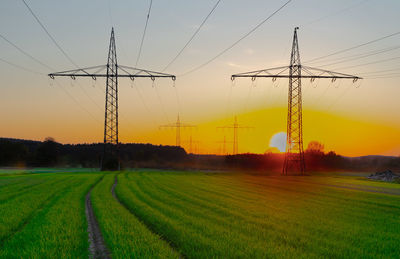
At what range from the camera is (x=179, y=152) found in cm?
19162

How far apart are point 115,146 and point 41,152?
87969 millimetres

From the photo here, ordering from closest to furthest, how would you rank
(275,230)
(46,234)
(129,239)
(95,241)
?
(129,239) → (95,241) → (46,234) → (275,230)

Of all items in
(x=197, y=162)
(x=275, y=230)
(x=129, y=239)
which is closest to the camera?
(x=129, y=239)

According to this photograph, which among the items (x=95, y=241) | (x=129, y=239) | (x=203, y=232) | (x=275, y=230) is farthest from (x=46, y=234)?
(x=275, y=230)

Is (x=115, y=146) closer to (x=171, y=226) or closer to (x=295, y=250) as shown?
(x=171, y=226)

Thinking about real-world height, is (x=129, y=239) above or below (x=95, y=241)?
above

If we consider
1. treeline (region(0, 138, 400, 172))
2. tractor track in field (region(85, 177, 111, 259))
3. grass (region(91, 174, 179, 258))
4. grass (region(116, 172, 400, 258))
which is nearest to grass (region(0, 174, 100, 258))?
tractor track in field (region(85, 177, 111, 259))

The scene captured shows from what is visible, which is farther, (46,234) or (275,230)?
(275,230)

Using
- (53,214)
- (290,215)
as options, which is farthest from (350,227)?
(53,214)

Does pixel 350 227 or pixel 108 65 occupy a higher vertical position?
pixel 108 65

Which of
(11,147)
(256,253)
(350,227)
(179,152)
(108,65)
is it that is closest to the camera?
(256,253)

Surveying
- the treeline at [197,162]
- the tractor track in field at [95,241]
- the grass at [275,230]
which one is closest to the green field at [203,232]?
the grass at [275,230]

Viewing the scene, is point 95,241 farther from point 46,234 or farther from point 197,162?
point 197,162

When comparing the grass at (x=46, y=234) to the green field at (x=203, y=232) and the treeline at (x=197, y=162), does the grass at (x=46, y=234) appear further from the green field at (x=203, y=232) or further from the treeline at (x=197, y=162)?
the treeline at (x=197, y=162)
